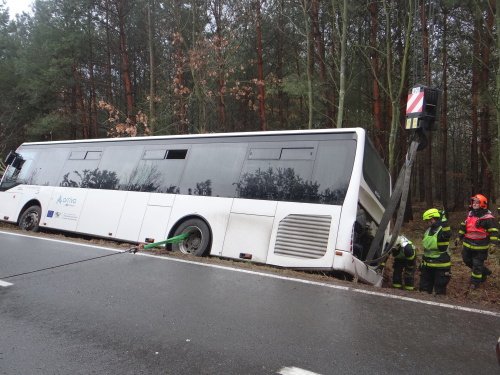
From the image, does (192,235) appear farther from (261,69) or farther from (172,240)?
(261,69)

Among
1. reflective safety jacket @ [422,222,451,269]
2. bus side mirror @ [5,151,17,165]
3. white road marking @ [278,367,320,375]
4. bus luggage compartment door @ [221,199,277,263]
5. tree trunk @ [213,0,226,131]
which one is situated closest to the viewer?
white road marking @ [278,367,320,375]

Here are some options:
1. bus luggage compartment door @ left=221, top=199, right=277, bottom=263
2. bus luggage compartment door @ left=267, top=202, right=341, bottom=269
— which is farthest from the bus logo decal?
bus luggage compartment door @ left=267, top=202, right=341, bottom=269

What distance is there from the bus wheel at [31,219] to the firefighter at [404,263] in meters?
8.63

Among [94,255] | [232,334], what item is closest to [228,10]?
[94,255]

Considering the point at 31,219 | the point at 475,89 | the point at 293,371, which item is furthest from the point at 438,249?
the point at 475,89

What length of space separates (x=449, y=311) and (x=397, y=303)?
0.54m

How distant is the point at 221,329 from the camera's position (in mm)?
3850

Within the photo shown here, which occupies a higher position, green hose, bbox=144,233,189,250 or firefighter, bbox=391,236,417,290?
firefighter, bbox=391,236,417,290

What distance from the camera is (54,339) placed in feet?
11.8

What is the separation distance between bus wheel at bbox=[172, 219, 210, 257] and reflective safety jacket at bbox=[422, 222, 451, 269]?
3743 mm

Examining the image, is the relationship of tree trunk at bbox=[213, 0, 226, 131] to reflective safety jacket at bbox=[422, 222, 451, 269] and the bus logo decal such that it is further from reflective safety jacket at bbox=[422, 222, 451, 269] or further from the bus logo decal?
reflective safety jacket at bbox=[422, 222, 451, 269]

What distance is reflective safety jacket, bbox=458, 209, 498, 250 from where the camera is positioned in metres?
6.85

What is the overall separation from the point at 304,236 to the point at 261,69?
13.3 m

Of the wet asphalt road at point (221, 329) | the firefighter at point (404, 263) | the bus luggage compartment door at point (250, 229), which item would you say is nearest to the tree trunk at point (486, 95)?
the firefighter at point (404, 263)
